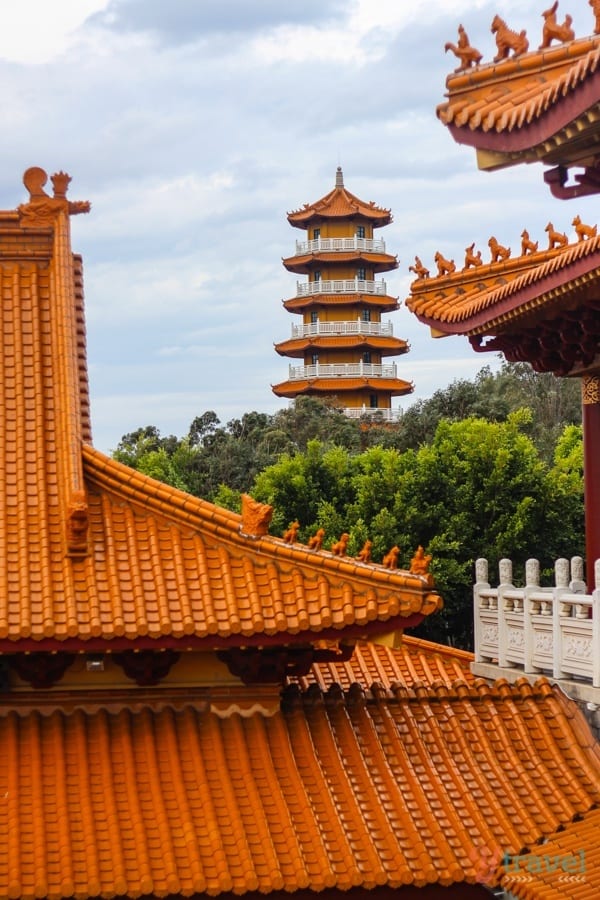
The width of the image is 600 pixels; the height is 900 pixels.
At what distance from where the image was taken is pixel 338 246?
6047 cm

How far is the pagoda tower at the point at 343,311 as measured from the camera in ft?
194

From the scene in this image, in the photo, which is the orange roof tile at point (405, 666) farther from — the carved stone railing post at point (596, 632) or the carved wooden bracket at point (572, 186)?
the carved wooden bracket at point (572, 186)

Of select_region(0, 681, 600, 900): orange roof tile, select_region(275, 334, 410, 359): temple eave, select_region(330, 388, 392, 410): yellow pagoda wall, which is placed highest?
select_region(275, 334, 410, 359): temple eave

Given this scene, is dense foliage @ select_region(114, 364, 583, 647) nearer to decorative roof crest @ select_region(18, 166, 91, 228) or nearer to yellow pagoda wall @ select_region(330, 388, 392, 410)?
decorative roof crest @ select_region(18, 166, 91, 228)

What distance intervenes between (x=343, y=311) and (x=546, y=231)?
47.2 m

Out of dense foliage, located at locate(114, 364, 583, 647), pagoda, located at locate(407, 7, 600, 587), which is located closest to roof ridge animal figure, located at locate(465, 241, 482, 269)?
pagoda, located at locate(407, 7, 600, 587)

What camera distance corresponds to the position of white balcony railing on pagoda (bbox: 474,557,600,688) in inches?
435

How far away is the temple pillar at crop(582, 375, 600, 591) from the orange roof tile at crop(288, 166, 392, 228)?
48.1 meters

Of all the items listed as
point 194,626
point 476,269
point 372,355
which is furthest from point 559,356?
point 372,355

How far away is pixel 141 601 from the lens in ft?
33.1

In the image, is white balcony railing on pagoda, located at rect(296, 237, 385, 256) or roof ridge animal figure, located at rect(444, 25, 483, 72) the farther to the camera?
white balcony railing on pagoda, located at rect(296, 237, 385, 256)

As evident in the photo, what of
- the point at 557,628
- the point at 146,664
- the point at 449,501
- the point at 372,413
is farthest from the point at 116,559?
the point at 372,413

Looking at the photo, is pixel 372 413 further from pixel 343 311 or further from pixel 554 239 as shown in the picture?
pixel 554 239

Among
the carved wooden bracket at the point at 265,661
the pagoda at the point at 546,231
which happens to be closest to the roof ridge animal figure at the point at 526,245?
the pagoda at the point at 546,231
